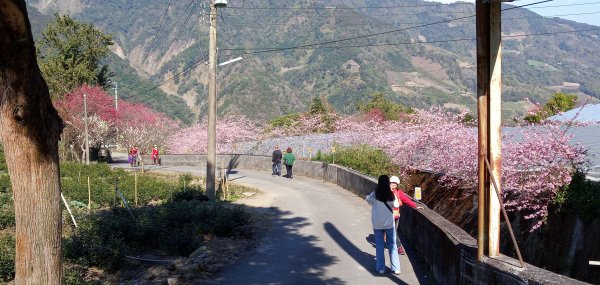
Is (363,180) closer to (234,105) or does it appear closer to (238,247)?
(238,247)

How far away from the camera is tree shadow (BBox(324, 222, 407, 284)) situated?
9.94 m

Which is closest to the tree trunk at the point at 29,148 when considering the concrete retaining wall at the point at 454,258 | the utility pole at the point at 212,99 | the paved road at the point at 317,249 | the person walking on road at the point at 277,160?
the paved road at the point at 317,249

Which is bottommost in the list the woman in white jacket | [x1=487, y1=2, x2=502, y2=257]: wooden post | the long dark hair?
the woman in white jacket

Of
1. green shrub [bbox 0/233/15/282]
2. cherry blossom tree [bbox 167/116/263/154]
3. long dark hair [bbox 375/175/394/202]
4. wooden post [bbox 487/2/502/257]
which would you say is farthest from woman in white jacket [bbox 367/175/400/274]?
cherry blossom tree [bbox 167/116/263/154]

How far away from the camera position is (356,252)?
464 inches

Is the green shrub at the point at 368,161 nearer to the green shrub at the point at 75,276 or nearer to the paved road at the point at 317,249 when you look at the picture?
the paved road at the point at 317,249

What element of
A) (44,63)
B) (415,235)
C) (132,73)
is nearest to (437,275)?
(415,235)

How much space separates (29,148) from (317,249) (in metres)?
7.34

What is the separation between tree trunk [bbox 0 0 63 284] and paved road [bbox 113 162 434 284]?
3.71 meters

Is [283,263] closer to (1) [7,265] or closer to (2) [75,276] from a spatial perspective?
(2) [75,276]

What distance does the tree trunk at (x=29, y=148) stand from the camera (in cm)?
563

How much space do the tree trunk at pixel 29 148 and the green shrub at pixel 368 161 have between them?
1826 centimetres

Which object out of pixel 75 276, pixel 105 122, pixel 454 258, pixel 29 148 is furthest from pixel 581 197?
pixel 105 122

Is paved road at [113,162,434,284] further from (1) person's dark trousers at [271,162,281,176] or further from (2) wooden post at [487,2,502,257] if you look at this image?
(1) person's dark trousers at [271,162,281,176]
